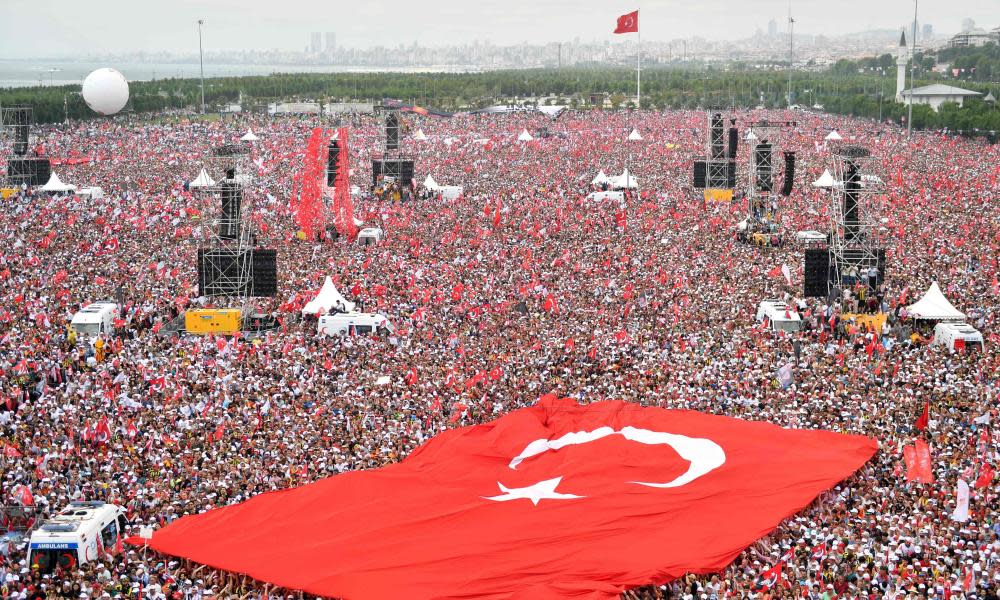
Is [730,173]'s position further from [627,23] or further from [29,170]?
[29,170]

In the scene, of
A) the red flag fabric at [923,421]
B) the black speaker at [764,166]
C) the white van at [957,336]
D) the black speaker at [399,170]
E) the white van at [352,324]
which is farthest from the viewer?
the black speaker at [399,170]

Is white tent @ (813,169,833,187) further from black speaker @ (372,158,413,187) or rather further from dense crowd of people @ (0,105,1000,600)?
black speaker @ (372,158,413,187)

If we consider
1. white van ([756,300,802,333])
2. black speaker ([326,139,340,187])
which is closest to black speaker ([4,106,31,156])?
black speaker ([326,139,340,187])

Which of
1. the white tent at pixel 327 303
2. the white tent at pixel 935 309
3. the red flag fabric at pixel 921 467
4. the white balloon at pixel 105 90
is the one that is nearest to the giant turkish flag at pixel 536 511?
the red flag fabric at pixel 921 467

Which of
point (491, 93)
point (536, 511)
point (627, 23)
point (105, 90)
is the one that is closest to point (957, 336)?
point (536, 511)

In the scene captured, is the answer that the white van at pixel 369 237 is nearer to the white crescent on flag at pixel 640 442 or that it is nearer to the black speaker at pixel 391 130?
the black speaker at pixel 391 130

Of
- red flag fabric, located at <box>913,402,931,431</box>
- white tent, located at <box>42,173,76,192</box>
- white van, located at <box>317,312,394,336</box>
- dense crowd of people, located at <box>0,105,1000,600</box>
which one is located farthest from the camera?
white tent, located at <box>42,173,76,192</box>

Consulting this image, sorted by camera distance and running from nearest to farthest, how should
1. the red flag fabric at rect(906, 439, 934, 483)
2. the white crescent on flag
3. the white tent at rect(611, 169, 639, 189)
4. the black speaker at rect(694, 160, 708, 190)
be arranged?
the red flag fabric at rect(906, 439, 934, 483) → the white crescent on flag → the black speaker at rect(694, 160, 708, 190) → the white tent at rect(611, 169, 639, 189)
